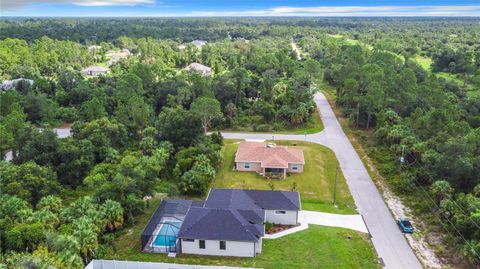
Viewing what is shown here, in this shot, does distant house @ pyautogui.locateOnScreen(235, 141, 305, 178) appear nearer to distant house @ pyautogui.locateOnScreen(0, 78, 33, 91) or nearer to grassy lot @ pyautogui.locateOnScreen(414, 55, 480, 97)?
distant house @ pyautogui.locateOnScreen(0, 78, 33, 91)

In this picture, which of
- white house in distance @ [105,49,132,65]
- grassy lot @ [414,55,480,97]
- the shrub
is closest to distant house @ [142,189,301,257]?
the shrub

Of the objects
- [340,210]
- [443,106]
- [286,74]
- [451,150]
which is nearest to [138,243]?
[340,210]

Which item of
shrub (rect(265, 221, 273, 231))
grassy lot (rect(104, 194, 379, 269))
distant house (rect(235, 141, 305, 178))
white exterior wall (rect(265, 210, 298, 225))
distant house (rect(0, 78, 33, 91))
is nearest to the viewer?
grassy lot (rect(104, 194, 379, 269))

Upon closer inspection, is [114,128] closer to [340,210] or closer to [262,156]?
[262,156]

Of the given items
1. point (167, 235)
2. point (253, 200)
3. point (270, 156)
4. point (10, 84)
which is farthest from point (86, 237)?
point (10, 84)

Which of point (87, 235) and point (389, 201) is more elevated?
point (87, 235)

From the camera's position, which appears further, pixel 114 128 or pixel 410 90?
pixel 410 90
